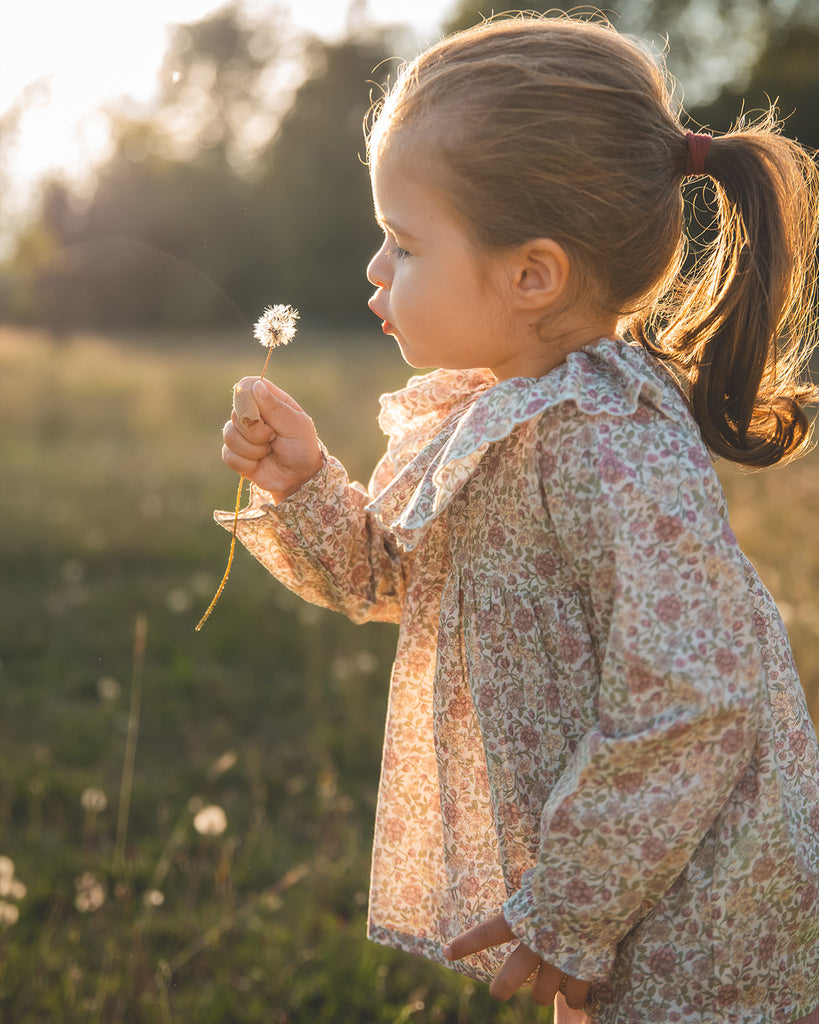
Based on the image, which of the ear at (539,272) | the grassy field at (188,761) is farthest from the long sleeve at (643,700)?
the grassy field at (188,761)

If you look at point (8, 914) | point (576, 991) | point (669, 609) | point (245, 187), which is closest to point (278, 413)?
point (669, 609)

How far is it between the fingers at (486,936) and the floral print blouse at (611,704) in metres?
0.02

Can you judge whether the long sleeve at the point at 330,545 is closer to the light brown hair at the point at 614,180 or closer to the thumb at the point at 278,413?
the thumb at the point at 278,413

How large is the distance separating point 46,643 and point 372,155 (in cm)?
321

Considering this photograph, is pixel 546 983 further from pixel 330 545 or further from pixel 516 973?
pixel 330 545

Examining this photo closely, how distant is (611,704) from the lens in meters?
1.19

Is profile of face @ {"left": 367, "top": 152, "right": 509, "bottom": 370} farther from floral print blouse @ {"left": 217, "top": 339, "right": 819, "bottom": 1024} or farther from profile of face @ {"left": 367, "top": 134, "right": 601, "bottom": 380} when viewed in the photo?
floral print blouse @ {"left": 217, "top": 339, "right": 819, "bottom": 1024}

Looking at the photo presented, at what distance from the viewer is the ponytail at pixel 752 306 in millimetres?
1388

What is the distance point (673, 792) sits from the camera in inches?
46.3

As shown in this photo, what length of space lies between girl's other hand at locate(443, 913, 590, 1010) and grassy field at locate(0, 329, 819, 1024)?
69cm

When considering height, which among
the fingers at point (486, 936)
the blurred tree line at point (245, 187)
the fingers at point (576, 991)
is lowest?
the fingers at point (576, 991)

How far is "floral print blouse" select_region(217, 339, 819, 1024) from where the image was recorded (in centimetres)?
118

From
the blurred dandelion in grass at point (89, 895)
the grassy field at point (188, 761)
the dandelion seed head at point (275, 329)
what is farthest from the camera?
the blurred dandelion in grass at point (89, 895)

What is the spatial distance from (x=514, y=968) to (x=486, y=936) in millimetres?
52
